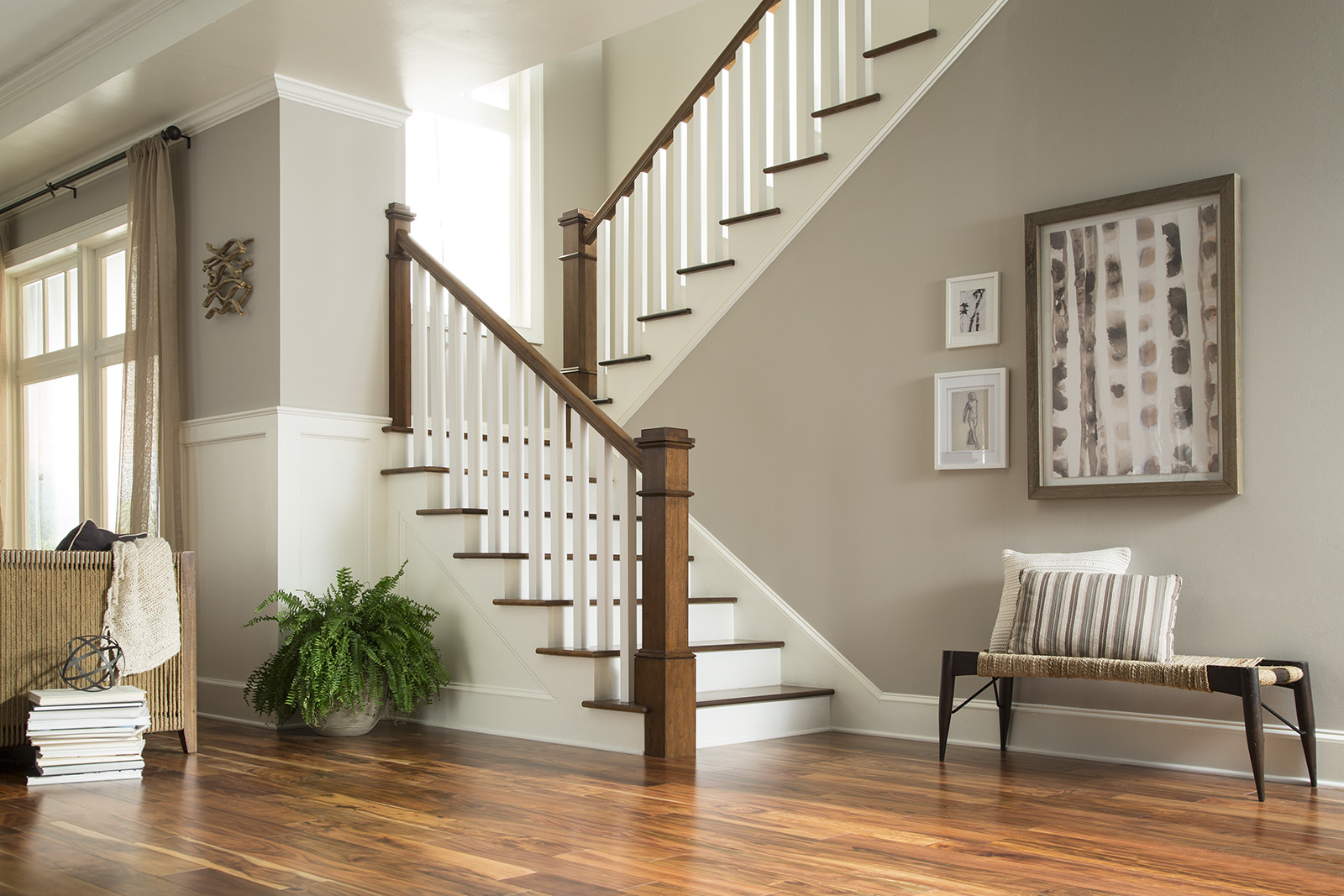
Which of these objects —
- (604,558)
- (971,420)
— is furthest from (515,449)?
(971,420)

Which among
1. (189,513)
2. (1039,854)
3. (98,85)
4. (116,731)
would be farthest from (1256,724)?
(98,85)

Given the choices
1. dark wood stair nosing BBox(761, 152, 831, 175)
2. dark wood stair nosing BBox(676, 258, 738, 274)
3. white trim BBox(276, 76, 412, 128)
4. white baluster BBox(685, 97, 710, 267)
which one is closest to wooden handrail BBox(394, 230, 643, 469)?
white trim BBox(276, 76, 412, 128)

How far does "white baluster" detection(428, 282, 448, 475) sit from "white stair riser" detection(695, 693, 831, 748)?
5.28ft

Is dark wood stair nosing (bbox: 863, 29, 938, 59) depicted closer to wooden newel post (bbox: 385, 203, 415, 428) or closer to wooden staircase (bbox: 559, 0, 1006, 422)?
wooden staircase (bbox: 559, 0, 1006, 422)

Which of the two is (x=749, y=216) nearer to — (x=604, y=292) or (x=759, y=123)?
(x=759, y=123)

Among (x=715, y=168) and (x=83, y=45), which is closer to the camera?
(x=83, y=45)

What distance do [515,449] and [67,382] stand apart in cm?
341

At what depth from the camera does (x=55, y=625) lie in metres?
3.72

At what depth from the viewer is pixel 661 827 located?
109 inches

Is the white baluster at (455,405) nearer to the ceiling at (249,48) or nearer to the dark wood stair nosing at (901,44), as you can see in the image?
the ceiling at (249,48)

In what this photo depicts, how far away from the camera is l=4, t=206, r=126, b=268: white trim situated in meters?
5.76

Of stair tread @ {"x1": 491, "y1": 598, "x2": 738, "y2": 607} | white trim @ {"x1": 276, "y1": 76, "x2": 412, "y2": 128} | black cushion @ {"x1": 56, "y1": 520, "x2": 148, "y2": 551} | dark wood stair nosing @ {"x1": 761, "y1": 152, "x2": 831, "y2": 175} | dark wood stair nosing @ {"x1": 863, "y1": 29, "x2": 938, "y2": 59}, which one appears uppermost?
dark wood stair nosing @ {"x1": 863, "y1": 29, "x2": 938, "y2": 59}

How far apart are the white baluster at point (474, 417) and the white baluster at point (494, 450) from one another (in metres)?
0.06

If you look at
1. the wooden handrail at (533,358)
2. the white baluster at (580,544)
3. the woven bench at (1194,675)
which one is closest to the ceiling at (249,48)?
the wooden handrail at (533,358)
